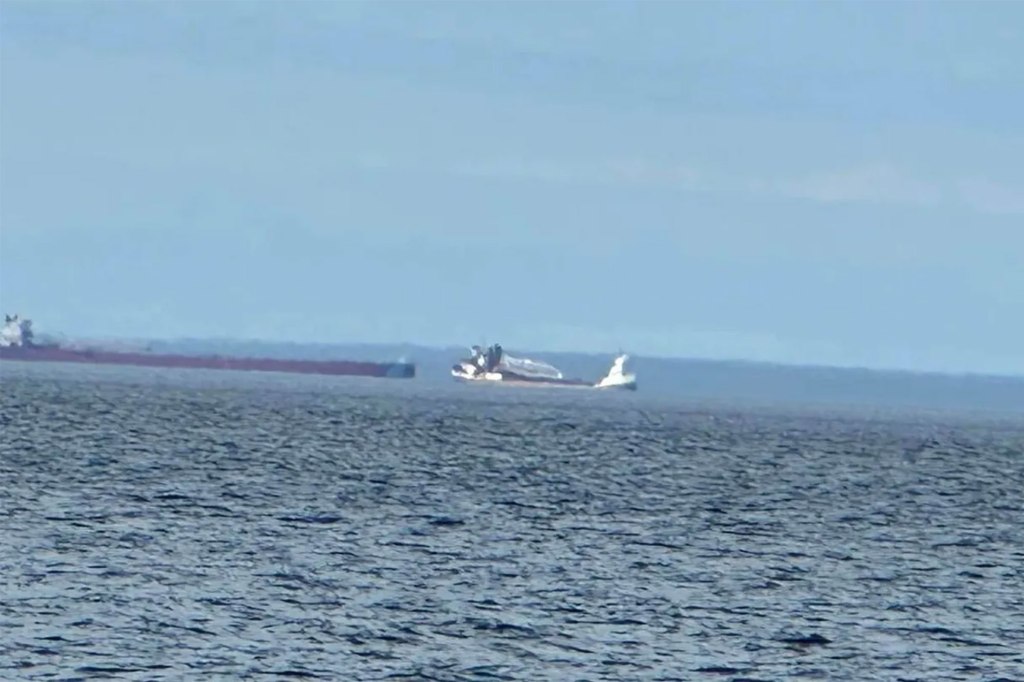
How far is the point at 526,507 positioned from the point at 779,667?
33.0 m

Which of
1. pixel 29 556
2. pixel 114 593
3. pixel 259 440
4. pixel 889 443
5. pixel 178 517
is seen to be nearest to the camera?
pixel 114 593

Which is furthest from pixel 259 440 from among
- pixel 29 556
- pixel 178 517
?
pixel 29 556

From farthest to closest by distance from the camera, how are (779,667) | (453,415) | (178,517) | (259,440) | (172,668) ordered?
(453,415) < (259,440) < (178,517) < (779,667) < (172,668)

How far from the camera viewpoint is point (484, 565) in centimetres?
5447

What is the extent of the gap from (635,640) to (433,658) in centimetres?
484

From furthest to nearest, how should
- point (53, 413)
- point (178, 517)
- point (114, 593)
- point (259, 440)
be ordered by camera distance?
point (53, 413)
point (259, 440)
point (178, 517)
point (114, 593)

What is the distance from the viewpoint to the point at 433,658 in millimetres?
40219

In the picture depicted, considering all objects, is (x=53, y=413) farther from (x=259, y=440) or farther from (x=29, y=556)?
(x=29, y=556)

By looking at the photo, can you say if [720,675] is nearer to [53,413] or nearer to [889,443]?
[53,413]

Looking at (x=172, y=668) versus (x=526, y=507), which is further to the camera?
(x=526, y=507)

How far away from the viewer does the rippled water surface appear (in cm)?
4081

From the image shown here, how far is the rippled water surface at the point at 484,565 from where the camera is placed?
40.8m

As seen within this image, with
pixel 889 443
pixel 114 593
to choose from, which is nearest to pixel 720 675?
pixel 114 593

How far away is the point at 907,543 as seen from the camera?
66.4 m
